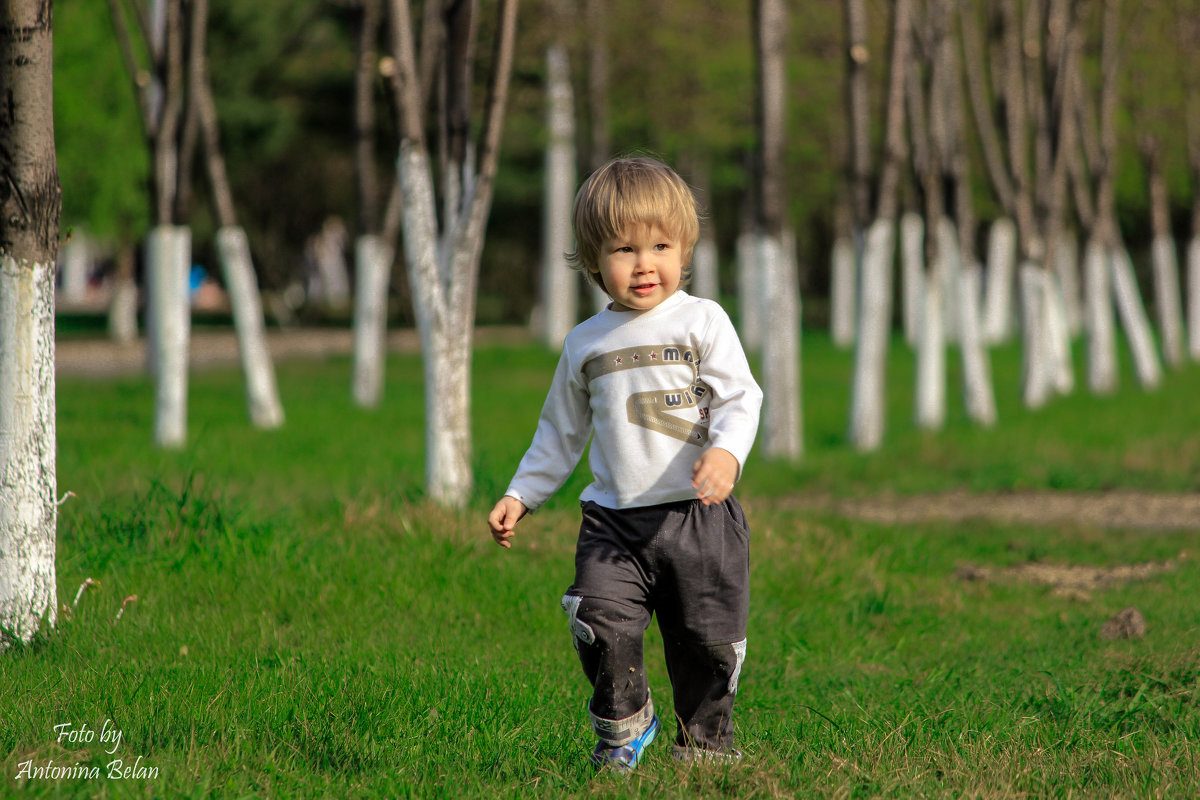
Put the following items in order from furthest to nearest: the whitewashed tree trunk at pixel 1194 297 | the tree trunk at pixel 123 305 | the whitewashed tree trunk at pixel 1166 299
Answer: the tree trunk at pixel 123 305 < the whitewashed tree trunk at pixel 1194 297 < the whitewashed tree trunk at pixel 1166 299

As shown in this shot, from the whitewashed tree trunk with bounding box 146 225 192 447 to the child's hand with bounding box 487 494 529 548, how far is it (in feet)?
24.8

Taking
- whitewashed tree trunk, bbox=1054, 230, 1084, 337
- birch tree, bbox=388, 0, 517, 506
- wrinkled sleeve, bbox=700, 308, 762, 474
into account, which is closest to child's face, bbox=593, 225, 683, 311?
wrinkled sleeve, bbox=700, 308, 762, 474

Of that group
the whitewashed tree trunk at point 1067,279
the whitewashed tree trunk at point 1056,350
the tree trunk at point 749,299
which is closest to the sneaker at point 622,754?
the whitewashed tree trunk at point 1056,350

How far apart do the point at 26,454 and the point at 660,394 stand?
7.98 feet

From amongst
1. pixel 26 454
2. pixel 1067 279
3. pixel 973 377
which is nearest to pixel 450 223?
pixel 26 454

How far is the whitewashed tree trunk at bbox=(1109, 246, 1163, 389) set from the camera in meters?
16.8

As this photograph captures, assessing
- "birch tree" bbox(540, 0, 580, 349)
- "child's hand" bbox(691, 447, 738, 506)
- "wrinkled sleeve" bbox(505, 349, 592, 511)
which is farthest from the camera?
"birch tree" bbox(540, 0, 580, 349)

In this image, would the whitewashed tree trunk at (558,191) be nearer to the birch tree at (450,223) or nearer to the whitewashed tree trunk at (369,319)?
the whitewashed tree trunk at (369,319)

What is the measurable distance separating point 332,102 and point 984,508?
22.3m

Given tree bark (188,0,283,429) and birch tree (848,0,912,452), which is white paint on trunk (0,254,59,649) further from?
birch tree (848,0,912,452)

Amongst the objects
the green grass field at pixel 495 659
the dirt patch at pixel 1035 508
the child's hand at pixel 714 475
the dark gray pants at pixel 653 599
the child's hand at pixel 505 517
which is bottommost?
the dirt patch at pixel 1035 508

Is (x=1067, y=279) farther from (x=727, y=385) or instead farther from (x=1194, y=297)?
(x=727, y=385)

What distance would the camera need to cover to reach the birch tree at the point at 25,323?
4293 mm

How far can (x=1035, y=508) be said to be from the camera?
28.6ft
